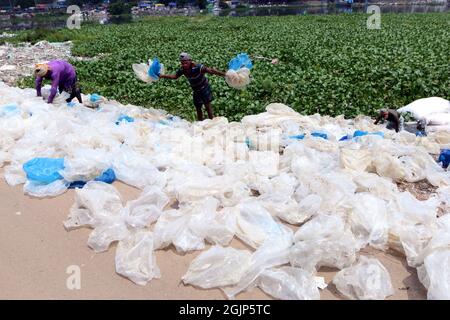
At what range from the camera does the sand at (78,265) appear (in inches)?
107

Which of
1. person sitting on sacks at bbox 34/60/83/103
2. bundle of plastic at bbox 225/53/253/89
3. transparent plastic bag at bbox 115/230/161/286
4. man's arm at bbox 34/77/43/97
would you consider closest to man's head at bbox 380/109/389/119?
bundle of plastic at bbox 225/53/253/89

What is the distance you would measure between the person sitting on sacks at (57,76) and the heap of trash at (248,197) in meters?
1.10

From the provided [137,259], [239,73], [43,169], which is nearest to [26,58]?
[239,73]

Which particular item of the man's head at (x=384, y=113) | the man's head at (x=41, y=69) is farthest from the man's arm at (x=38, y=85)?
the man's head at (x=384, y=113)

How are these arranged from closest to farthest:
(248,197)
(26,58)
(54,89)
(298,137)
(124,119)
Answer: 1. (248,197)
2. (298,137)
3. (124,119)
4. (54,89)
5. (26,58)

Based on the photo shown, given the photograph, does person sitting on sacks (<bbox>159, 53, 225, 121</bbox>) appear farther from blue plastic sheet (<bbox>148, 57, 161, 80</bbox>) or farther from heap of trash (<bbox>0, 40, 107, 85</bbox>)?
heap of trash (<bbox>0, 40, 107, 85</bbox>)

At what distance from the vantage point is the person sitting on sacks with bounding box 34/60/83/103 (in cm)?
644

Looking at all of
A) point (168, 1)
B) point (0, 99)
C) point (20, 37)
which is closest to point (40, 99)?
point (0, 99)

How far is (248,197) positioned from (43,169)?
2.04 meters

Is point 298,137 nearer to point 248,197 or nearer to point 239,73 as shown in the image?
point 239,73

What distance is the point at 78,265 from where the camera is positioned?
9.82ft

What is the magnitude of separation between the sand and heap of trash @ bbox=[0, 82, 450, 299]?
7cm

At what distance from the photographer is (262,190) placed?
379cm

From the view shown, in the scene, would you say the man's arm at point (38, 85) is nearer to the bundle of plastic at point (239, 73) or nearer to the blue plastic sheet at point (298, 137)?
the bundle of plastic at point (239, 73)
